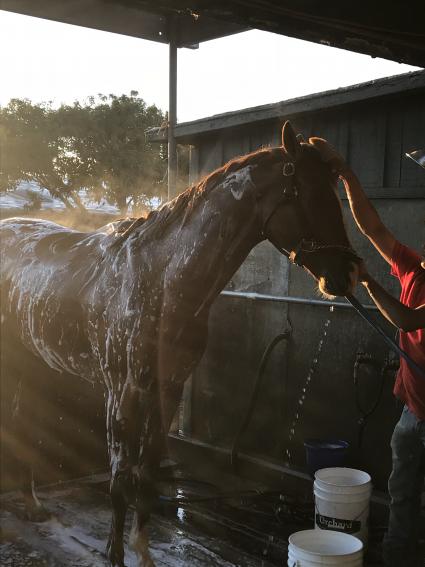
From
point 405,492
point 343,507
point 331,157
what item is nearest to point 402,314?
point 331,157

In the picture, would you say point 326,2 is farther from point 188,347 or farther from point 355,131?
point 355,131

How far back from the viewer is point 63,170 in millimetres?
28781

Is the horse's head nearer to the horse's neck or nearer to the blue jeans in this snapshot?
the horse's neck

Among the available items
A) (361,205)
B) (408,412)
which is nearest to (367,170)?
(361,205)

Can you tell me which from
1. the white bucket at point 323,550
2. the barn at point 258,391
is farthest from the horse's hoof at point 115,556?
the white bucket at point 323,550

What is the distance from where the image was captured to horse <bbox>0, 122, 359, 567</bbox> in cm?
268

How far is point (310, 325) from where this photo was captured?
16.3ft

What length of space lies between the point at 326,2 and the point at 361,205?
4.00 feet

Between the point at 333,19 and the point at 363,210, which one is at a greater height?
the point at 333,19

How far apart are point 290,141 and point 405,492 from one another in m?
1.92

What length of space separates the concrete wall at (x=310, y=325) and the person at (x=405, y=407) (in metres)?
1.18

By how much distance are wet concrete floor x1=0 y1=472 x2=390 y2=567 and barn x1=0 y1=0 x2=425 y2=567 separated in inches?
0.5

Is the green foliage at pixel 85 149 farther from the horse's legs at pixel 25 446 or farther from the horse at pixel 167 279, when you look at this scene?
the horse at pixel 167 279

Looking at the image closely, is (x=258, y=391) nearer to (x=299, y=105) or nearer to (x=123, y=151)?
(x=299, y=105)
